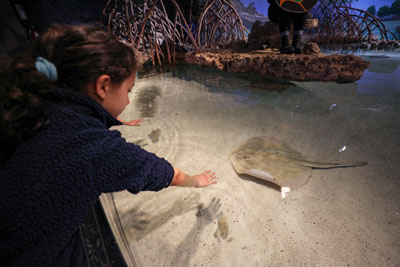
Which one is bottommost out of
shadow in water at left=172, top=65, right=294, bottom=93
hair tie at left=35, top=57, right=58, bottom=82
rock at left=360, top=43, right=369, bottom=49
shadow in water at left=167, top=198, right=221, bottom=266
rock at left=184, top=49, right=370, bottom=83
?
shadow in water at left=167, top=198, right=221, bottom=266

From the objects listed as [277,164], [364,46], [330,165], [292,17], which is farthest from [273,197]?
[364,46]

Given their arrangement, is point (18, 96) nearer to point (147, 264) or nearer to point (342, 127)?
point (147, 264)

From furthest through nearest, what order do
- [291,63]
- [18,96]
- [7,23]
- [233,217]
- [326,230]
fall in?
[7,23], [291,63], [233,217], [326,230], [18,96]

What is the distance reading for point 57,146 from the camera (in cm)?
49

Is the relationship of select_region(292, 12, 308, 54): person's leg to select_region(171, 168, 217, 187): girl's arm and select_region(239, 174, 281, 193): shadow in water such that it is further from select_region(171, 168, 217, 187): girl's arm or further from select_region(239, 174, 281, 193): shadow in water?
select_region(171, 168, 217, 187): girl's arm

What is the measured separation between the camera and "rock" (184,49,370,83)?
2.46 metres

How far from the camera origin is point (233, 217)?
120 centimetres

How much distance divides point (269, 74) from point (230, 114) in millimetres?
1220

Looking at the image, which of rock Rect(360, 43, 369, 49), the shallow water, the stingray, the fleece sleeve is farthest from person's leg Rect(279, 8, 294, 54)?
rock Rect(360, 43, 369, 49)

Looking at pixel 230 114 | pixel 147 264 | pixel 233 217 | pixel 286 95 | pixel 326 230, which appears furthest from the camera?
pixel 286 95

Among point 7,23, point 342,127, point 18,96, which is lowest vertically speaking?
point 342,127

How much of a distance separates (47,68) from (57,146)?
0.77ft

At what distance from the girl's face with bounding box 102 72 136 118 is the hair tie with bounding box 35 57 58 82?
18 cm

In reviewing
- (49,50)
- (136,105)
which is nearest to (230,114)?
(136,105)
